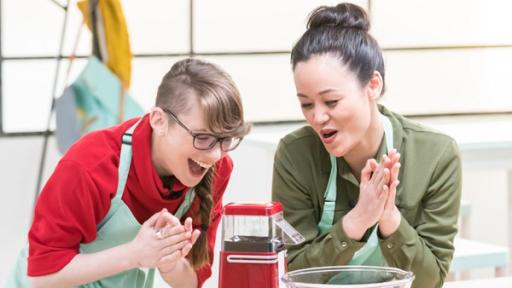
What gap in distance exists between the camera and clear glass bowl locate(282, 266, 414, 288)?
1409 mm

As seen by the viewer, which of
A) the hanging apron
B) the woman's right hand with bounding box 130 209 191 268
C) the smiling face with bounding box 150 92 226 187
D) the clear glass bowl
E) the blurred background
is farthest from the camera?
the blurred background

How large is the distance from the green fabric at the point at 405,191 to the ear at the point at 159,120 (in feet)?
1.18

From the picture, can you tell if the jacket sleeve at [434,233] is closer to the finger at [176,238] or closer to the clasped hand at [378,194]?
the clasped hand at [378,194]

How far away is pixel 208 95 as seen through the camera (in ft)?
5.40

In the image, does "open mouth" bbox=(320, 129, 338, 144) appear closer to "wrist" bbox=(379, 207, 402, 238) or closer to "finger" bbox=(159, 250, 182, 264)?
"wrist" bbox=(379, 207, 402, 238)

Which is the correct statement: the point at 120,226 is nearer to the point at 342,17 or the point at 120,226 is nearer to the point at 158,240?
the point at 158,240

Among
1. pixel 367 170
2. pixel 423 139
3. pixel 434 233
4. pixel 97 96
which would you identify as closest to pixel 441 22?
pixel 97 96

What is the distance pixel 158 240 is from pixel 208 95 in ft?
0.89

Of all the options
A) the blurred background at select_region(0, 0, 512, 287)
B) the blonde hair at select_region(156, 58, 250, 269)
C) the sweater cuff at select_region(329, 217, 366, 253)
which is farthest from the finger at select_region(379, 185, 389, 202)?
the blurred background at select_region(0, 0, 512, 287)

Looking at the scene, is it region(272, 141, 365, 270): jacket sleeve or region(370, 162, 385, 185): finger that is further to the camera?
region(272, 141, 365, 270): jacket sleeve

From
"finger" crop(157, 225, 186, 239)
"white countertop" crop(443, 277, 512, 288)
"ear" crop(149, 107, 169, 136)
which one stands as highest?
"ear" crop(149, 107, 169, 136)

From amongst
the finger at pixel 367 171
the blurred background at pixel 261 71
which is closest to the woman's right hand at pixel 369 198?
the finger at pixel 367 171

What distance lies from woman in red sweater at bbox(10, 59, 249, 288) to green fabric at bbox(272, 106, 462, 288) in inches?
8.2

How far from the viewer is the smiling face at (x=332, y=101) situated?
1.74 m
